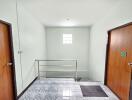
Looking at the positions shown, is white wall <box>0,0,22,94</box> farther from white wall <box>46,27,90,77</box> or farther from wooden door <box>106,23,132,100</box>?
white wall <box>46,27,90,77</box>

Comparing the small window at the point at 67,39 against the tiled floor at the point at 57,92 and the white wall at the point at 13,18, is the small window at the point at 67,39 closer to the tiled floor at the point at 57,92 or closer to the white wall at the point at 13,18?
the tiled floor at the point at 57,92

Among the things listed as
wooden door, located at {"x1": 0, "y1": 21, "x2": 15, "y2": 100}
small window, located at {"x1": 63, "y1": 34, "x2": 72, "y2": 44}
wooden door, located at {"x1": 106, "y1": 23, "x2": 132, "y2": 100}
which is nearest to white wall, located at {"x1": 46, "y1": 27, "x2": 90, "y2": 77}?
small window, located at {"x1": 63, "y1": 34, "x2": 72, "y2": 44}

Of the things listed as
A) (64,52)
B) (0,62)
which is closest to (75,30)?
(64,52)

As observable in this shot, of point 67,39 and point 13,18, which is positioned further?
point 67,39

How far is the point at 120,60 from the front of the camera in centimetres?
248

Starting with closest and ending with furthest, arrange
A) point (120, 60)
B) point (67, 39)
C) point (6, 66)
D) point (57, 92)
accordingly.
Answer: point (6, 66), point (120, 60), point (57, 92), point (67, 39)

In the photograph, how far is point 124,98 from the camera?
226 cm

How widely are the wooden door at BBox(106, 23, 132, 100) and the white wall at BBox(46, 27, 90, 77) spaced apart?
2488mm

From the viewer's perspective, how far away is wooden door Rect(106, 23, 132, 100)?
2.14 meters

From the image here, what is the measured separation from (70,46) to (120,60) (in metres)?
3.38

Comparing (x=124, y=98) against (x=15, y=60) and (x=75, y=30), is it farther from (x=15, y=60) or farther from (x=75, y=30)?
(x=75, y=30)

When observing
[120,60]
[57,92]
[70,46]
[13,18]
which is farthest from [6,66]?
[70,46]

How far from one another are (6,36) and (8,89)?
118 centimetres

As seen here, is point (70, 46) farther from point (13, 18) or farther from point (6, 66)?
point (6, 66)
